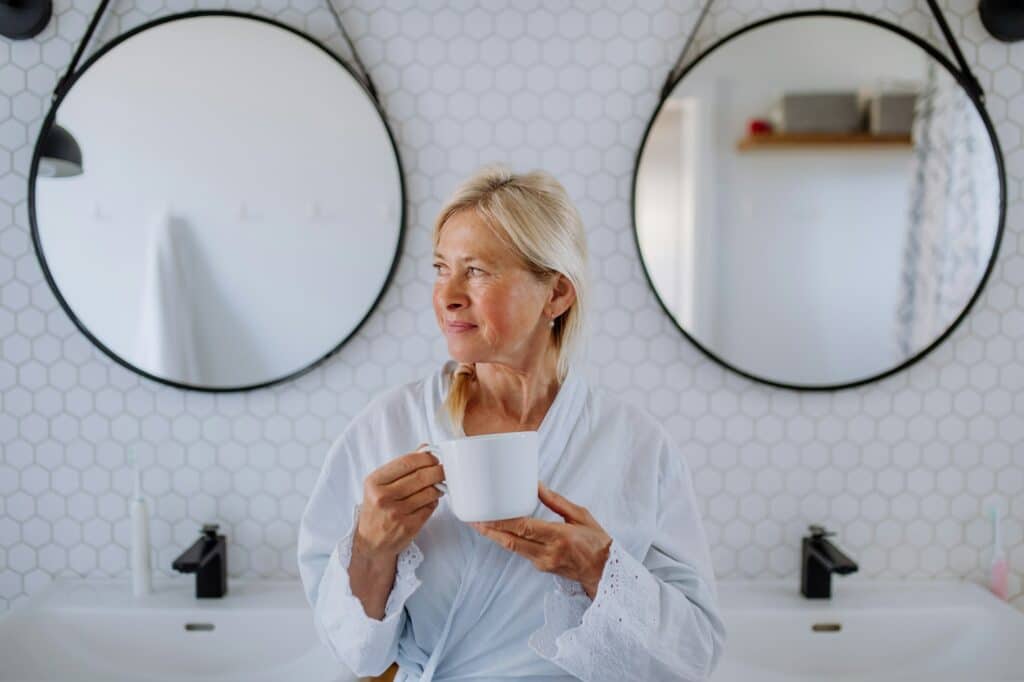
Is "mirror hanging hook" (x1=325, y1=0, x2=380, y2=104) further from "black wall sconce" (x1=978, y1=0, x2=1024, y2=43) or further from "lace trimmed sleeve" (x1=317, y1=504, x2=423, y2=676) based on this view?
"black wall sconce" (x1=978, y1=0, x2=1024, y2=43)

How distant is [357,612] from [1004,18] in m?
1.62

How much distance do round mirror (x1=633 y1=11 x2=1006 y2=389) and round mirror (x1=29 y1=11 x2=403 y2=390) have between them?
59 cm

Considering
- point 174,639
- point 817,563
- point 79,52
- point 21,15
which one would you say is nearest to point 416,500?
point 174,639

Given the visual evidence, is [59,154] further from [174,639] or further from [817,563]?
[817,563]

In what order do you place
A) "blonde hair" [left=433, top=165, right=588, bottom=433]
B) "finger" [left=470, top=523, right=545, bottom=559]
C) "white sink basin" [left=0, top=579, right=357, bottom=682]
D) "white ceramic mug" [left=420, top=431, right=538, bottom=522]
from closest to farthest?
"white ceramic mug" [left=420, top=431, right=538, bottom=522] < "finger" [left=470, top=523, right=545, bottom=559] < "blonde hair" [left=433, top=165, right=588, bottom=433] < "white sink basin" [left=0, top=579, right=357, bottom=682]

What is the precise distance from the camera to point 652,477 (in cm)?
122

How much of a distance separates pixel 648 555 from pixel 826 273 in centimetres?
77

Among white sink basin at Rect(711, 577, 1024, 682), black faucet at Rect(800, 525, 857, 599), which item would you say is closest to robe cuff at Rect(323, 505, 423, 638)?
white sink basin at Rect(711, 577, 1024, 682)

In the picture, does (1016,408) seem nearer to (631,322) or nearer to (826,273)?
(826,273)

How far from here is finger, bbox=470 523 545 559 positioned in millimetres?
1018

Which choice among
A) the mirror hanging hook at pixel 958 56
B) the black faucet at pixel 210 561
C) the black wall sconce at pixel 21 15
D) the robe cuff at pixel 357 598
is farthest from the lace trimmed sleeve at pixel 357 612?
the mirror hanging hook at pixel 958 56

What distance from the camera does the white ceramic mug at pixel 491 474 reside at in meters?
0.92

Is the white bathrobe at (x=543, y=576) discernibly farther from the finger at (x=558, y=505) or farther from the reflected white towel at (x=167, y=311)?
the reflected white towel at (x=167, y=311)

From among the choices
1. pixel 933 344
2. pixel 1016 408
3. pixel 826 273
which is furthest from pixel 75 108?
pixel 1016 408
